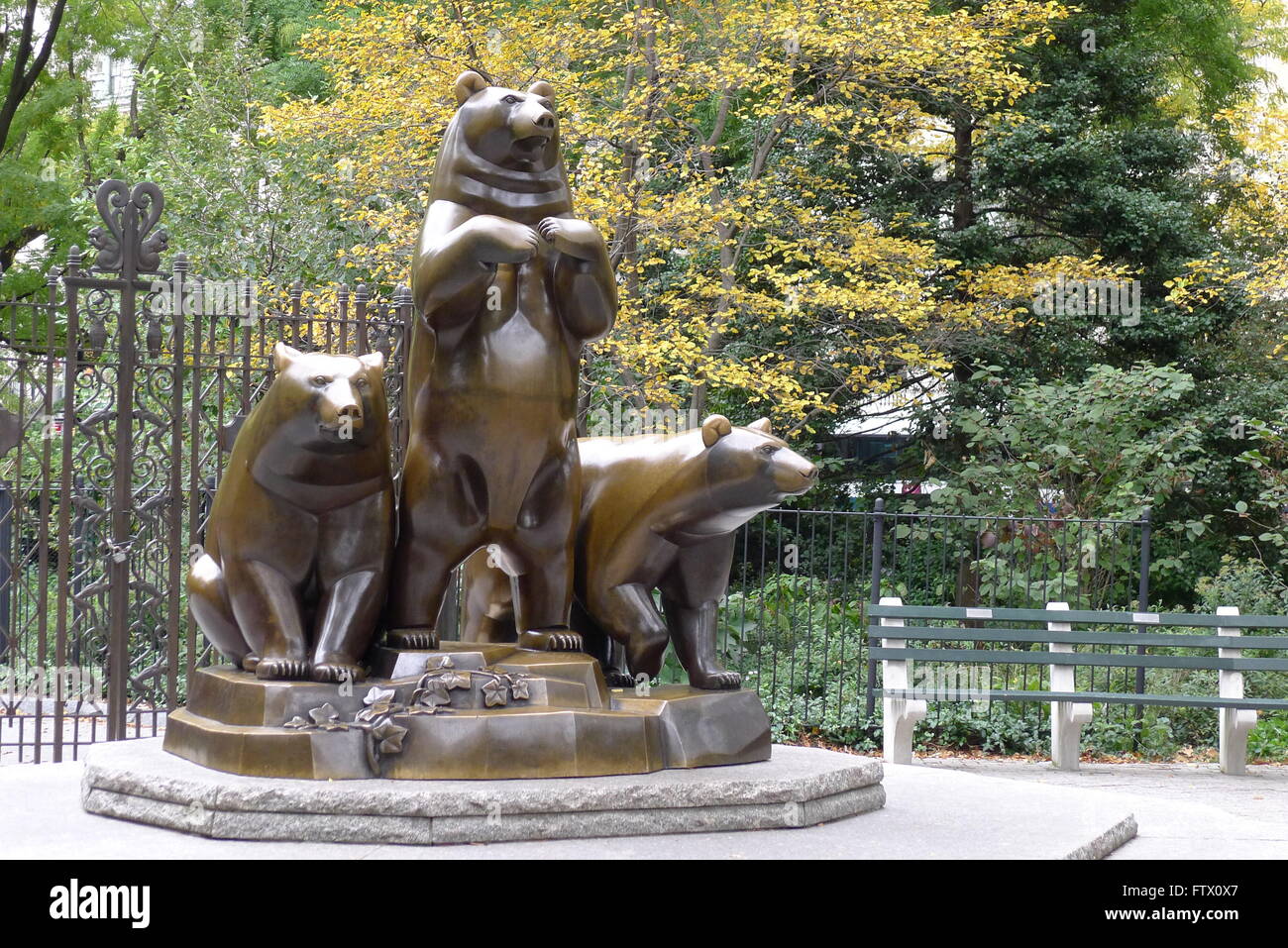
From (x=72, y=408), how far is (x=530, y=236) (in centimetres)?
429

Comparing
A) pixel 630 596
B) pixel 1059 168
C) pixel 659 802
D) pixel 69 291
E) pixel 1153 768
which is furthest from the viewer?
pixel 1059 168

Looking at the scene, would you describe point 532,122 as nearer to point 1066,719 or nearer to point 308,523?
point 308,523

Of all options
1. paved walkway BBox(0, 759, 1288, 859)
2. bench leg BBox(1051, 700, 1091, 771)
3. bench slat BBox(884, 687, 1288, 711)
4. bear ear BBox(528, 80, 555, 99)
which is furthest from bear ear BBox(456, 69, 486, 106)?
bench leg BBox(1051, 700, 1091, 771)

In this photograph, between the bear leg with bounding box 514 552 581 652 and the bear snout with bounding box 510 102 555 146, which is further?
the bear leg with bounding box 514 552 581 652

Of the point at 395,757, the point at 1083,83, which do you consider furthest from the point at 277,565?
the point at 1083,83

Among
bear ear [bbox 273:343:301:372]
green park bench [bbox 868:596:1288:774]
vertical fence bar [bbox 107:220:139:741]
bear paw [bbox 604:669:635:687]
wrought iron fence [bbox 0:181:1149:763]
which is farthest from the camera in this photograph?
green park bench [bbox 868:596:1288:774]

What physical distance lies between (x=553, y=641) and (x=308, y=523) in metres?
0.89

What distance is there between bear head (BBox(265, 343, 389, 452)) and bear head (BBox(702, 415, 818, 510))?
1118mm

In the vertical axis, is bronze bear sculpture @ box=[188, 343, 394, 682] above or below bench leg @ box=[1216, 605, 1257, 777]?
above

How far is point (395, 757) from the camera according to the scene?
12.5 feet

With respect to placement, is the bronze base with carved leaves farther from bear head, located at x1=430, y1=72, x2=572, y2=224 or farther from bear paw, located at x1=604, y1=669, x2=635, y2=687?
bear head, located at x1=430, y1=72, x2=572, y2=224

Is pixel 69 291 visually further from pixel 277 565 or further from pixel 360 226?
pixel 360 226

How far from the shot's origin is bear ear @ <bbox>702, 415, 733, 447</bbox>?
4.38 metres

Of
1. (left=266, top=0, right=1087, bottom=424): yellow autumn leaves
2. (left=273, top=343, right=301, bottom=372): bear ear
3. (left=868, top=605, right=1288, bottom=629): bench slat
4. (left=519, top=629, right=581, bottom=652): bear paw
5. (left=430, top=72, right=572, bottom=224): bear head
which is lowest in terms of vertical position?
(left=868, top=605, right=1288, bottom=629): bench slat
